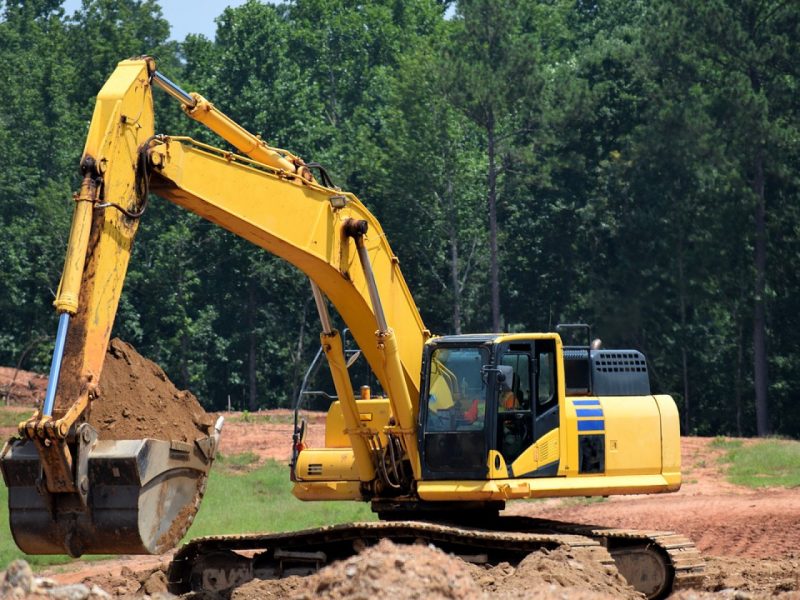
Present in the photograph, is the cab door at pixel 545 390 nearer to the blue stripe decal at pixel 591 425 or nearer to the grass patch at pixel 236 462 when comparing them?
the blue stripe decal at pixel 591 425

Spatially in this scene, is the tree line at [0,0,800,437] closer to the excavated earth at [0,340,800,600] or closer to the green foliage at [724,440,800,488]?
the green foliage at [724,440,800,488]

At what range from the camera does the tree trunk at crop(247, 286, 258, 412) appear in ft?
194

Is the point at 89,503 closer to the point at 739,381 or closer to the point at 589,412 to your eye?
the point at 589,412

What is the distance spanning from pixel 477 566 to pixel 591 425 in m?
2.11

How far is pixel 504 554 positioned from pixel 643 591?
1604mm

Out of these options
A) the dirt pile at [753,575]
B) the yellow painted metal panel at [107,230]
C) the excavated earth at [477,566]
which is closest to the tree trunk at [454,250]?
the excavated earth at [477,566]

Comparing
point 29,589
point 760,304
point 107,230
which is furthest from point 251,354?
point 29,589

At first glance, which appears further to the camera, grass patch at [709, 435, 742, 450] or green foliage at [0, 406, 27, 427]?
green foliage at [0, 406, 27, 427]

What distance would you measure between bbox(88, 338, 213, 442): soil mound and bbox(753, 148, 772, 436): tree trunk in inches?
1391

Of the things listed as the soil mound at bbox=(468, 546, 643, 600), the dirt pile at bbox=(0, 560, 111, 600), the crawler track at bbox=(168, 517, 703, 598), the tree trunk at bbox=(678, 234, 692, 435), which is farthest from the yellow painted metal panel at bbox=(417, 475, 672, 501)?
the tree trunk at bbox=(678, 234, 692, 435)

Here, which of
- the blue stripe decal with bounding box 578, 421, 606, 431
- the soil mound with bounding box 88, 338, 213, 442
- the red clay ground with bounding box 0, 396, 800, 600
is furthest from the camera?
the red clay ground with bounding box 0, 396, 800, 600

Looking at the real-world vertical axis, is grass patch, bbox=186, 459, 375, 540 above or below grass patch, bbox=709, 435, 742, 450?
below

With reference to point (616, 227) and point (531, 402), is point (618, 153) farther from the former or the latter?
point (531, 402)

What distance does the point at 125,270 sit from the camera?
13.4 m
